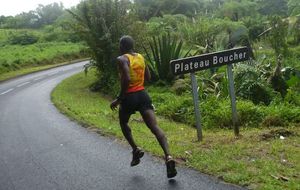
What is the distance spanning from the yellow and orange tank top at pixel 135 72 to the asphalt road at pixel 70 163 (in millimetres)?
1198


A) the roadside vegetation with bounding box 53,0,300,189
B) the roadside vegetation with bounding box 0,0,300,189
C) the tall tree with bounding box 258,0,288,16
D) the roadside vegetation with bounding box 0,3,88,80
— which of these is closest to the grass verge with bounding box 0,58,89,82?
the roadside vegetation with bounding box 0,3,88,80

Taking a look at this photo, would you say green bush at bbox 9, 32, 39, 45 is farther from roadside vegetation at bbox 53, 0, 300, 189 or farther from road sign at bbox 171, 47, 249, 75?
road sign at bbox 171, 47, 249, 75

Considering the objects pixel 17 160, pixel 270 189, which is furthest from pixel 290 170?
pixel 17 160

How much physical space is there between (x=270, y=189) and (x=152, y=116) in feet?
5.86

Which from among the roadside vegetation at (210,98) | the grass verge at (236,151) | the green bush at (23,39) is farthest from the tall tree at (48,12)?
the grass verge at (236,151)

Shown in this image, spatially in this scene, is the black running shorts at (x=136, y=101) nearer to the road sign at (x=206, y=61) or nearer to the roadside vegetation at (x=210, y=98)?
the roadside vegetation at (x=210, y=98)

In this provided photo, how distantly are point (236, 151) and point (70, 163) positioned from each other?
101 inches

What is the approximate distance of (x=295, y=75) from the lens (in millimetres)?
12562

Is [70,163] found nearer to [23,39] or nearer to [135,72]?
[135,72]

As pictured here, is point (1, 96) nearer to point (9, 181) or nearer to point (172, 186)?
point (9, 181)

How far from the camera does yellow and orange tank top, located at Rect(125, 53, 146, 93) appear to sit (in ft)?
20.5

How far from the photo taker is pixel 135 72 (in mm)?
6266

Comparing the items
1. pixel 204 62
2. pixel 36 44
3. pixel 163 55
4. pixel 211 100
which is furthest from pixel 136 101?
pixel 36 44

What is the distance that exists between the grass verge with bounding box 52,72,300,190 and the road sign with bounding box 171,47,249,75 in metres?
1.23
